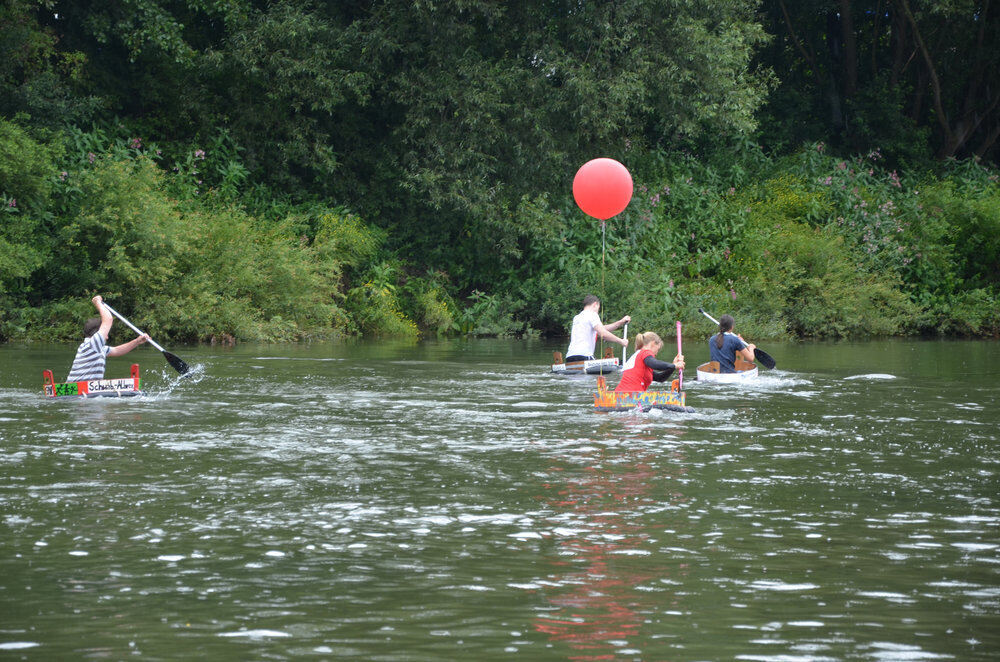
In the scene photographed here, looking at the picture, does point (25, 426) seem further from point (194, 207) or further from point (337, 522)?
point (194, 207)

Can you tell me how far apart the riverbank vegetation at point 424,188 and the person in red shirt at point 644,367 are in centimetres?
1960

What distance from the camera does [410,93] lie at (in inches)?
1681

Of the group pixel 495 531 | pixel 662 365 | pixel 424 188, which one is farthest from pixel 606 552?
pixel 424 188

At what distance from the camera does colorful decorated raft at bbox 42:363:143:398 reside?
66.0 feet

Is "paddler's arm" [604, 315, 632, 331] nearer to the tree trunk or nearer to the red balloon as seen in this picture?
the red balloon

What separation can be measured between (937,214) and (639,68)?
13.7 metres

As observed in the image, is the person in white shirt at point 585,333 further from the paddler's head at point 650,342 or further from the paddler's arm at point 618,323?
the paddler's head at point 650,342

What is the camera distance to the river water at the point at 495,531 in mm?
7449

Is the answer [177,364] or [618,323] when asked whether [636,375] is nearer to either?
[618,323]

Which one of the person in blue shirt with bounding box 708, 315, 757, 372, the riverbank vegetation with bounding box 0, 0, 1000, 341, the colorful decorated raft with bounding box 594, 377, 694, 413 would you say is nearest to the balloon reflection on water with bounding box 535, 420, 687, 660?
→ the colorful decorated raft with bounding box 594, 377, 694, 413

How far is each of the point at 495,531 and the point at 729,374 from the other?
14.8 m

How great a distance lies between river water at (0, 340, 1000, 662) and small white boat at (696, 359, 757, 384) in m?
4.36

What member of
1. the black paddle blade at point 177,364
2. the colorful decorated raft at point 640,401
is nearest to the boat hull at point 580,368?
the colorful decorated raft at point 640,401

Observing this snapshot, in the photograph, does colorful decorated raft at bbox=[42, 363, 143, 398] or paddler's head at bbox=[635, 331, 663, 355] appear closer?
paddler's head at bbox=[635, 331, 663, 355]
